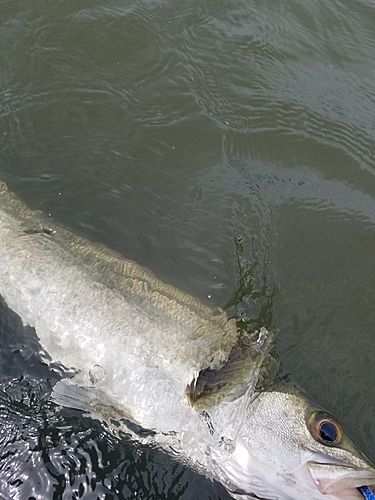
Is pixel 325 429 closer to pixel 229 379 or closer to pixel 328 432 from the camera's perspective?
pixel 328 432

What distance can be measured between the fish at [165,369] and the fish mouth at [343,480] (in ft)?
0.41

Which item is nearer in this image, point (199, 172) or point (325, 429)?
point (325, 429)

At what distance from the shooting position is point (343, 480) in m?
3.14

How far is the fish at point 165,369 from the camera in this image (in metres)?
3.51

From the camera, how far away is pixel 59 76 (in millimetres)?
5613

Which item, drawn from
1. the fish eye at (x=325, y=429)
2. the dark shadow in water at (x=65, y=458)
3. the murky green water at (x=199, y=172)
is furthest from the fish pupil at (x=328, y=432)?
the dark shadow in water at (x=65, y=458)

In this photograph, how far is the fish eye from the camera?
11.2 feet

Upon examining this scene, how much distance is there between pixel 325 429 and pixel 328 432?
25mm

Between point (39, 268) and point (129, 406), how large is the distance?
1179 millimetres

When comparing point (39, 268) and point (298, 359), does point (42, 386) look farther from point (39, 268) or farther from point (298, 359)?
point (298, 359)

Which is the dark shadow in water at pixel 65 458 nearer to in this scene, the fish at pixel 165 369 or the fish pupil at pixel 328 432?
the fish at pixel 165 369

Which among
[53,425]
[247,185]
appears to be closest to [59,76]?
[247,185]

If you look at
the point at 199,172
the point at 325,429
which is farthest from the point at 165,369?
the point at 199,172

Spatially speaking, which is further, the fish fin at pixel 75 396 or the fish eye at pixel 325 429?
the fish fin at pixel 75 396
